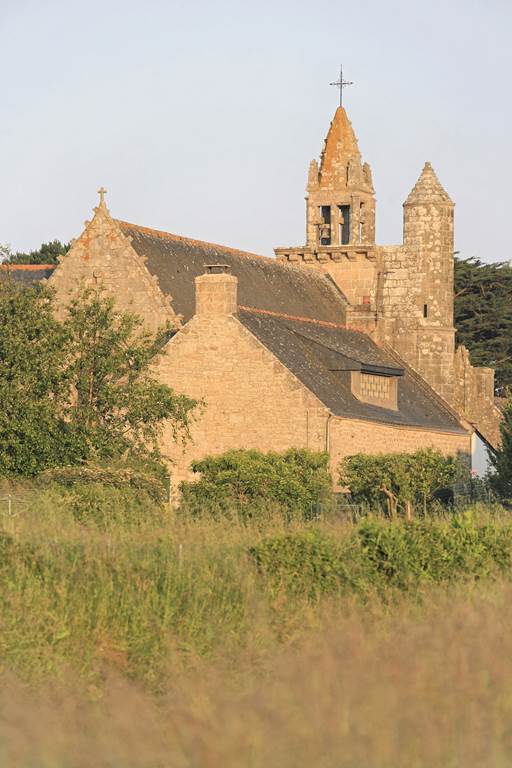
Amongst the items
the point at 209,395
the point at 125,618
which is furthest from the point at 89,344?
the point at 125,618

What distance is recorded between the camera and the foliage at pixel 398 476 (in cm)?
3353

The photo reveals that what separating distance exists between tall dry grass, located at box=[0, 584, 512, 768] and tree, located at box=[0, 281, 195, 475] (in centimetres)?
1594

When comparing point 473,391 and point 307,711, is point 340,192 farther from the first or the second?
point 307,711

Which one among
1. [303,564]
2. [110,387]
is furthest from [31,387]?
[303,564]

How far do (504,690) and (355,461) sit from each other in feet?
76.1

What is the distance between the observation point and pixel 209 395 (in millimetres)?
37438

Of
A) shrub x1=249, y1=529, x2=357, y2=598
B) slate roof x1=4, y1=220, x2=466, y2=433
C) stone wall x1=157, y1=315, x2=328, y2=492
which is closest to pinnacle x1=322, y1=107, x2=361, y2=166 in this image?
slate roof x1=4, y1=220, x2=466, y2=433

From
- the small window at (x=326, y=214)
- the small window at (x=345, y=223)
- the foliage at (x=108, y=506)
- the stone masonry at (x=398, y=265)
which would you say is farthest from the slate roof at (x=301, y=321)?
the foliage at (x=108, y=506)

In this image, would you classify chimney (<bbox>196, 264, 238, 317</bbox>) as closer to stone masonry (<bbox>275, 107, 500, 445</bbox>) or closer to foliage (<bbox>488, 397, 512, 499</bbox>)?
foliage (<bbox>488, 397, 512, 499</bbox>)

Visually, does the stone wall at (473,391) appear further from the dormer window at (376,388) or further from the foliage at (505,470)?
Result: the foliage at (505,470)

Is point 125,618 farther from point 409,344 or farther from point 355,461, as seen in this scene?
point 409,344

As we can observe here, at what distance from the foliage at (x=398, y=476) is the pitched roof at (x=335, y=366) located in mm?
1738

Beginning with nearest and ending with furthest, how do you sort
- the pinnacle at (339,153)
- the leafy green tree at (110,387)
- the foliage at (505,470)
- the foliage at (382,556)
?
the foliage at (382,556), the leafy green tree at (110,387), the foliage at (505,470), the pinnacle at (339,153)

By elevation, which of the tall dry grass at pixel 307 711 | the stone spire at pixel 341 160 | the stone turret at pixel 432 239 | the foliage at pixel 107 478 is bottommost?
the tall dry grass at pixel 307 711
